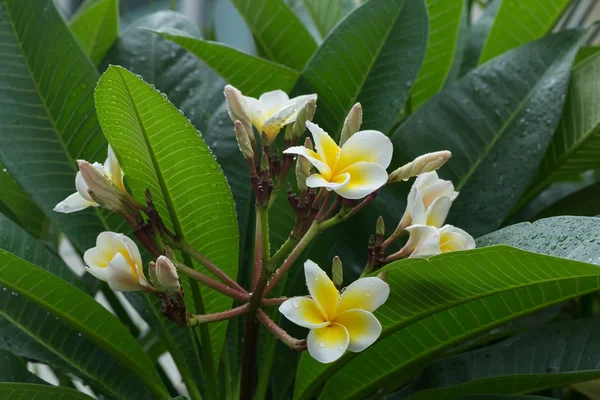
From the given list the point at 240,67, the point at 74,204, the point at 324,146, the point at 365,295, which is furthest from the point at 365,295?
the point at 240,67

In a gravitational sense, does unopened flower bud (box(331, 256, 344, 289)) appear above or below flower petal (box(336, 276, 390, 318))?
above

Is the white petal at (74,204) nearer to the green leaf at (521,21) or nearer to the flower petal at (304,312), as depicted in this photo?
the flower petal at (304,312)

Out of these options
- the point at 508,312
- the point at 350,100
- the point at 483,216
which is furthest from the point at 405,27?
the point at 508,312

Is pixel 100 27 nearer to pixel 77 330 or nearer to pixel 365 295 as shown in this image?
pixel 77 330

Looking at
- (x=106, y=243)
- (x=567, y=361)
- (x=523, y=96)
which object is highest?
(x=523, y=96)

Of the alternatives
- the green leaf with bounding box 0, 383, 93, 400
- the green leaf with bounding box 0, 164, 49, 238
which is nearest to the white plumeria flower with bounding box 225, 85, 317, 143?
the green leaf with bounding box 0, 383, 93, 400

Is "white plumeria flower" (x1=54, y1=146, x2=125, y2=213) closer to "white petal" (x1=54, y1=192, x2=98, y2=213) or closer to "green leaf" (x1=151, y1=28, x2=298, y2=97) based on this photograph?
"white petal" (x1=54, y1=192, x2=98, y2=213)

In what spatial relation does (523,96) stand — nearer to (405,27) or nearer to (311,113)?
(405,27)
